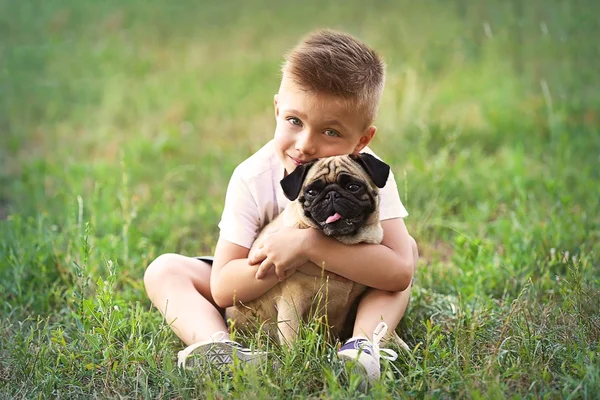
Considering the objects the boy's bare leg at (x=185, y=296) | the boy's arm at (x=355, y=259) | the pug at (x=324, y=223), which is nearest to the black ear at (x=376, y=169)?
the pug at (x=324, y=223)

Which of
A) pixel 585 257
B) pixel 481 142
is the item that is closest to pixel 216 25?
pixel 481 142

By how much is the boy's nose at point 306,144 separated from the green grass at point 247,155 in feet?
2.56

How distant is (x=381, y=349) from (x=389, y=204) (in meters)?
0.71

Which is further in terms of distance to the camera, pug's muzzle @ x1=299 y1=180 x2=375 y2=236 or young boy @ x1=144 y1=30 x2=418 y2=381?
young boy @ x1=144 y1=30 x2=418 y2=381

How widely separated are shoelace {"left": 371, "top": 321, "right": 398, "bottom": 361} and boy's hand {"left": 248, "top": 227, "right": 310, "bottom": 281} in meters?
0.43

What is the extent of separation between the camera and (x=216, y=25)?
37.0 ft

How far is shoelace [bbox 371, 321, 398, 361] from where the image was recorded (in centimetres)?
311

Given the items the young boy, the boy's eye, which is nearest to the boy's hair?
the young boy

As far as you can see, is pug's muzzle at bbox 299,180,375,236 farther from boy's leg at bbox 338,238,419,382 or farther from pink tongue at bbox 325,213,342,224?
boy's leg at bbox 338,238,419,382

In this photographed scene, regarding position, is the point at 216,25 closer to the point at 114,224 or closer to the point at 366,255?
the point at 114,224

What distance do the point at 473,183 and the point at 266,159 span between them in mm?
2684

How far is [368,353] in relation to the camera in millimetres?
3082

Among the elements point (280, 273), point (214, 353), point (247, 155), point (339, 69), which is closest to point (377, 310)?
point (280, 273)

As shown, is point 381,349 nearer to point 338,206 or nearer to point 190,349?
point 338,206
